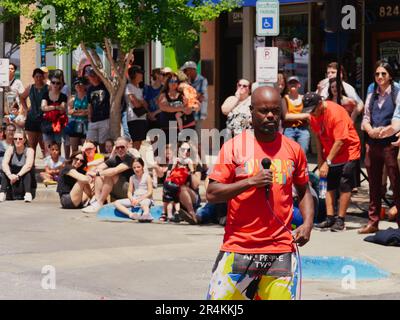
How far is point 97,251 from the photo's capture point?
37.8 feet

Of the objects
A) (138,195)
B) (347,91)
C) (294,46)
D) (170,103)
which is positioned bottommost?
(138,195)

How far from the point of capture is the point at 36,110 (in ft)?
60.5

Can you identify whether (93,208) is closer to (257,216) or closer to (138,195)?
(138,195)

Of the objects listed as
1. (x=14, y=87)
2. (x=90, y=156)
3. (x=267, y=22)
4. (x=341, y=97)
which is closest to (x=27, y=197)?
(x=90, y=156)

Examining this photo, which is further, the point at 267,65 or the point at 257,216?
the point at 267,65

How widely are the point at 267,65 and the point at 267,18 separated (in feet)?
2.10

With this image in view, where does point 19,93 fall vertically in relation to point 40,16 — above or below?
below

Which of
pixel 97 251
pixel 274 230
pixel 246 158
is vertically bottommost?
pixel 97 251

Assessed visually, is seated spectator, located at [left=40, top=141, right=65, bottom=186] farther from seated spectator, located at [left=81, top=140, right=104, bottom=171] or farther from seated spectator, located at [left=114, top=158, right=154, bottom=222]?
Answer: seated spectator, located at [left=114, top=158, right=154, bottom=222]

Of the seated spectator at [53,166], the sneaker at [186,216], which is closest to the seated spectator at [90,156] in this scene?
the seated spectator at [53,166]

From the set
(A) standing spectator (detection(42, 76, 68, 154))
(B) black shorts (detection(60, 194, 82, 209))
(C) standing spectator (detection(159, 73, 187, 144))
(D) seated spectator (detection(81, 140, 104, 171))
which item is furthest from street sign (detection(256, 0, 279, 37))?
(A) standing spectator (detection(42, 76, 68, 154))

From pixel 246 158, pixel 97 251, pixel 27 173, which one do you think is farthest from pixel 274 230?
pixel 27 173

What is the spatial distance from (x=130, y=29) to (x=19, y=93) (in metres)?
3.87
